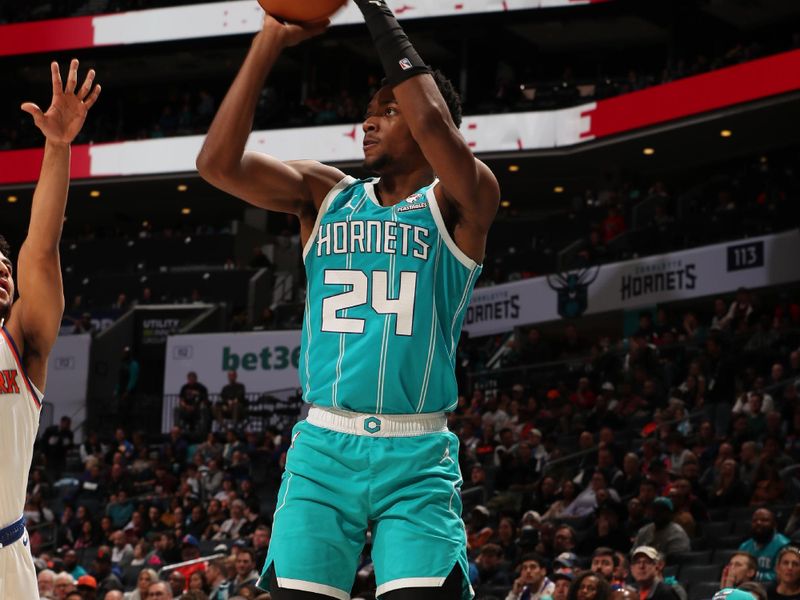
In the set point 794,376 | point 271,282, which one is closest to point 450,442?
point 794,376

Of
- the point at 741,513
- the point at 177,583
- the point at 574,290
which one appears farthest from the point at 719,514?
the point at 574,290

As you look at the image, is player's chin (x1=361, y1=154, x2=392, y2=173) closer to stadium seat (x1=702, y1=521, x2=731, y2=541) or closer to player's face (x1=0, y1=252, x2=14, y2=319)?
player's face (x1=0, y1=252, x2=14, y2=319)

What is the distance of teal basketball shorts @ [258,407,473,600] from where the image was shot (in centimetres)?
391

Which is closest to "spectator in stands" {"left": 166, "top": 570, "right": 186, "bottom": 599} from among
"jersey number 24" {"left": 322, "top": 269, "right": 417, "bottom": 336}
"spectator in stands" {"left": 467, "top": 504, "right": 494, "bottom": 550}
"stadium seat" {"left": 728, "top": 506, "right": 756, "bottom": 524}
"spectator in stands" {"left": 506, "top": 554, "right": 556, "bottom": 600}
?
"spectator in stands" {"left": 467, "top": 504, "right": 494, "bottom": 550}

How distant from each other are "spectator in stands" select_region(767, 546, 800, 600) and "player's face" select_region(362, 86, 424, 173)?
6.06 meters

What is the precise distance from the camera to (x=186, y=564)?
49.5ft

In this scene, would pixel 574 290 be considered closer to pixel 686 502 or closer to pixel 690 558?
pixel 686 502

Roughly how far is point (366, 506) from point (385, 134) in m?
1.26

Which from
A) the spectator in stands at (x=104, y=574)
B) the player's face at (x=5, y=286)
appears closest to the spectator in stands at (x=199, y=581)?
the spectator in stands at (x=104, y=574)

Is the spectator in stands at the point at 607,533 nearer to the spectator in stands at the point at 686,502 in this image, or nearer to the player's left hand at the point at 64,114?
the spectator in stands at the point at 686,502

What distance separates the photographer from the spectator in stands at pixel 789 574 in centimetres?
911

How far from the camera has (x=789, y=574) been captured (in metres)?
9.12

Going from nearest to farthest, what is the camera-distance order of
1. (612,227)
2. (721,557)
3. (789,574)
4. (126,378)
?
(789,574) < (721,557) < (612,227) < (126,378)

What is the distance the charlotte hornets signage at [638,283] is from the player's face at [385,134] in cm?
1766
